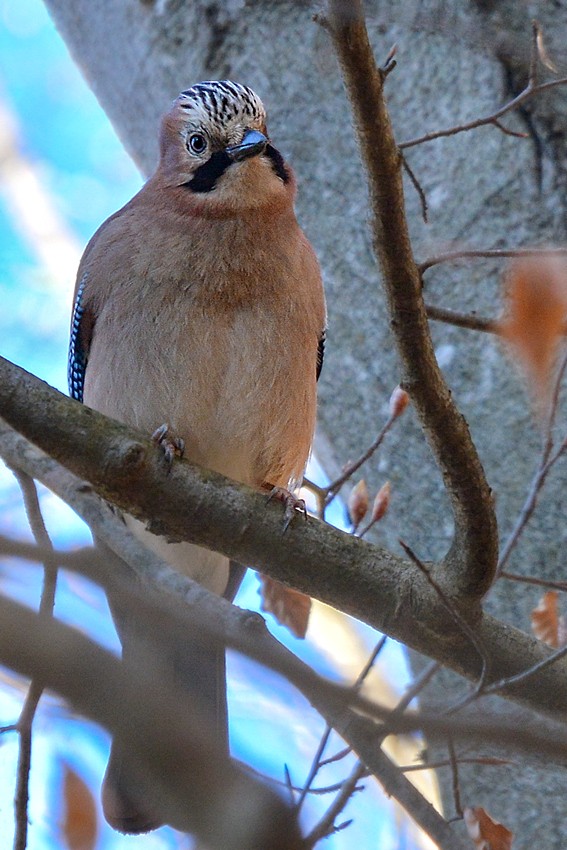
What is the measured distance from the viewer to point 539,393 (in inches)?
106

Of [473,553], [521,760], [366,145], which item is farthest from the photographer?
[521,760]

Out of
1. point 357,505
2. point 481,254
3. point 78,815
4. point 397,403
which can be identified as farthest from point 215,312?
point 78,815

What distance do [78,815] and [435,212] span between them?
278 cm

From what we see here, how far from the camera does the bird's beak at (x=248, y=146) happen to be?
14.0 ft

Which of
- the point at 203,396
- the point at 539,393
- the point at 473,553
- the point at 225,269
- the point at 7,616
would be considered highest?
the point at 225,269

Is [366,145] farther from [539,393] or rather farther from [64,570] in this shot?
[64,570]

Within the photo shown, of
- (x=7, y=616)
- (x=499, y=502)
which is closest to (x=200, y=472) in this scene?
(x=499, y=502)

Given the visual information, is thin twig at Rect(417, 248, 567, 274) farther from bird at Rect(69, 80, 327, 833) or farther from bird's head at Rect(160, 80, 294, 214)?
bird's head at Rect(160, 80, 294, 214)

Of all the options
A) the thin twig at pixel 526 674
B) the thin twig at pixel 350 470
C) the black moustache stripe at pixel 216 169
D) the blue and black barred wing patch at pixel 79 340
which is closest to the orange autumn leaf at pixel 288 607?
the thin twig at pixel 350 470

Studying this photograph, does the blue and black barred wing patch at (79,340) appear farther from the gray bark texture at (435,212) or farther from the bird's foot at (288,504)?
the bird's foot at (288,504)

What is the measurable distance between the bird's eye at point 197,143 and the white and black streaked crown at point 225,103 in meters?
0.09

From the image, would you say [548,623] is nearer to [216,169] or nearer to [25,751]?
[25,751]

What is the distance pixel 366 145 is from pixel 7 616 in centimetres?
166

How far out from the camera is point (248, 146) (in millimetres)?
4309
